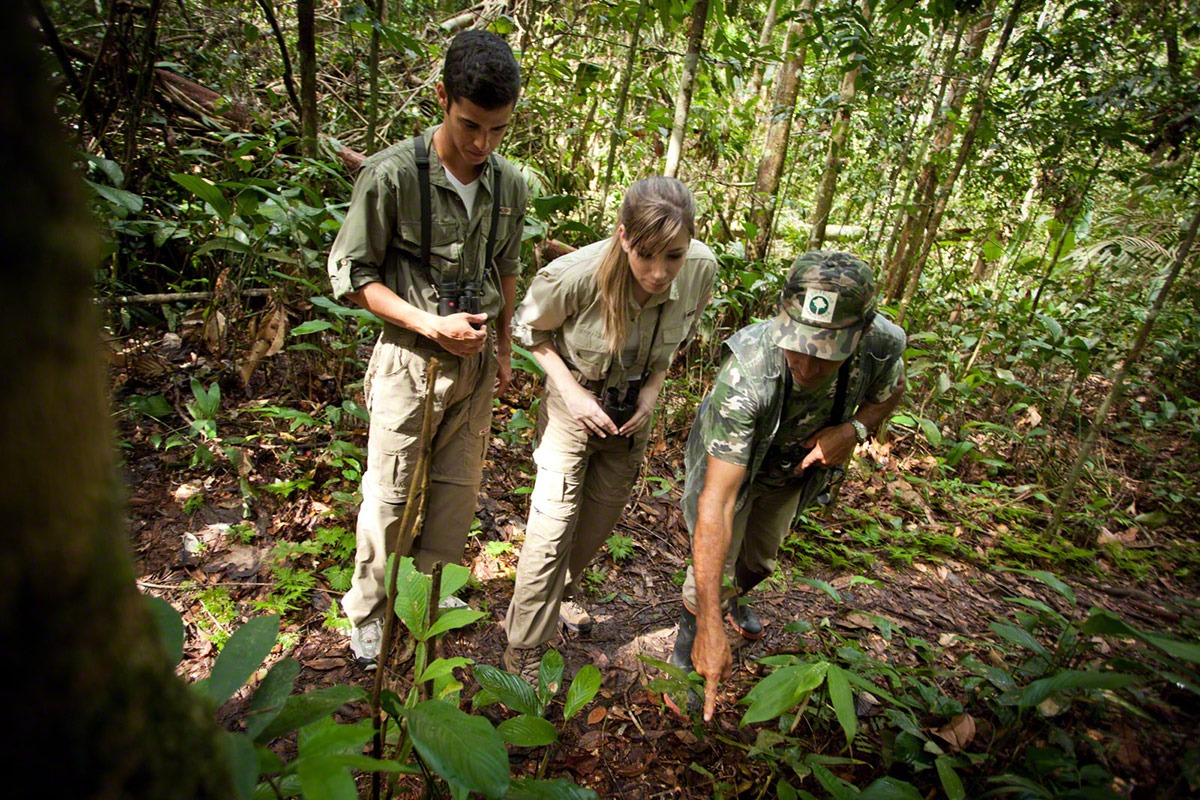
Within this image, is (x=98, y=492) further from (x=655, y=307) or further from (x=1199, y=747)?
(x=655, y=307)

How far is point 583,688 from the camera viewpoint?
1.55 meters

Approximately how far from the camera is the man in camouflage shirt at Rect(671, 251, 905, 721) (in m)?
2.11

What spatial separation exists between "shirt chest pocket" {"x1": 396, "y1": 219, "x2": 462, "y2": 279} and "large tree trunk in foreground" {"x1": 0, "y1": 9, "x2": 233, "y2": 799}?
6.54 feet

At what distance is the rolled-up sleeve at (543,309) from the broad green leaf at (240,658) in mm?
1680

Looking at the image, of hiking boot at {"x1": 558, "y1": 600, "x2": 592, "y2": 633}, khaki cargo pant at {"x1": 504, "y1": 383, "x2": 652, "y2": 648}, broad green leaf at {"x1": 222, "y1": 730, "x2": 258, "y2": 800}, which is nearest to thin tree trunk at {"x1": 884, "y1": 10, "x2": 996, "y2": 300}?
khaki cargo pant at {"x1": 504, "y1": 383, "x2": 652, "y2": 648}

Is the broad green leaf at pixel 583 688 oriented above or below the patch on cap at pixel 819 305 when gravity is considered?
below

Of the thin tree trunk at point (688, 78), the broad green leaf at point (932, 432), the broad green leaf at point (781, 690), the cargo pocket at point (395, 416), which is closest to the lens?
the broad green leaf at point (781, 690)

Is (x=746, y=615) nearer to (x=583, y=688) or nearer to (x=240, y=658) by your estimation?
(x=583, y=688)

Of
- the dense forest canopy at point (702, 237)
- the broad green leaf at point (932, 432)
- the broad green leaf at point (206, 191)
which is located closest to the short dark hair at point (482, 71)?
the dense forest canopy at point (702, 237)

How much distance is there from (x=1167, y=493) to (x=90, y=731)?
6.64 meters

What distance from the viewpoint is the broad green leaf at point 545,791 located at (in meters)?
1.04

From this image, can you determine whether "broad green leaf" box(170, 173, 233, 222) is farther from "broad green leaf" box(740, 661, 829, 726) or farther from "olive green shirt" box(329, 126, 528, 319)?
"broad green leaf" box(740, 661, 829, 726)

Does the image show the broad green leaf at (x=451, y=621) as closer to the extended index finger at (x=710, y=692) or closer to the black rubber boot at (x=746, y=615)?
the extended index finger at (x=710, y=692)

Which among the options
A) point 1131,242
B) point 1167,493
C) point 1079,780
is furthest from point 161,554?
point 1131,242
